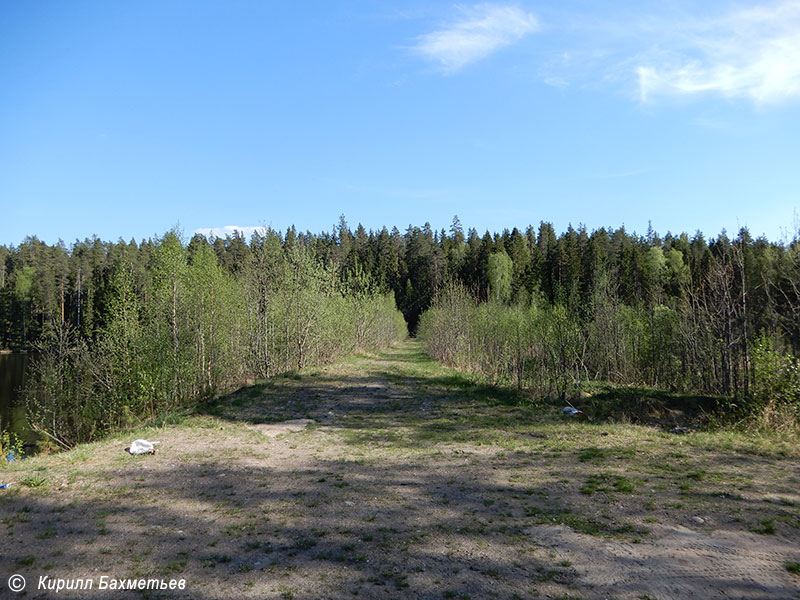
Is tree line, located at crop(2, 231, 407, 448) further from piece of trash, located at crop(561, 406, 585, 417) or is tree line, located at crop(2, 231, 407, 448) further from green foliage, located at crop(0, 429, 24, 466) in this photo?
piece of trash, located at crop(561, 406, 585, 417)

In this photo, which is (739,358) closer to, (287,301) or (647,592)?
(647,592)

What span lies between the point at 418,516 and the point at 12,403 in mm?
32666

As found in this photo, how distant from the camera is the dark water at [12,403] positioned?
821 inches

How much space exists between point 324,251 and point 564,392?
7658 centimetres

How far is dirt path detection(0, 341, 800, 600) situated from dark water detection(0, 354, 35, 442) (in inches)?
652

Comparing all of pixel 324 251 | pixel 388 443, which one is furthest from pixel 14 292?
pixel 388 443

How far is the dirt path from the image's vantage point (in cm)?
389

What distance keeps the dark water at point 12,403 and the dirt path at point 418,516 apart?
16572mm

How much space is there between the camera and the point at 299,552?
443 cm

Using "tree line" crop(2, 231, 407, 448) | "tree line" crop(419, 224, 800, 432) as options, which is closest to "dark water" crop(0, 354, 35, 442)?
"tree line" crop(2, 231, 407, 448)

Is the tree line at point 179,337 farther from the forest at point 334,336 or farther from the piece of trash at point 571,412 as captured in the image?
the piece of trash at point 571,412

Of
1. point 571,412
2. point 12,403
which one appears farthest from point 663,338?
point 12,403

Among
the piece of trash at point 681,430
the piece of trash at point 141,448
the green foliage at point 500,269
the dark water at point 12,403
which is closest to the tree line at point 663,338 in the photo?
the piece of trash at point 681,430

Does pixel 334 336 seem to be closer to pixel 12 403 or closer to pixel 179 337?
pixel 179 337
